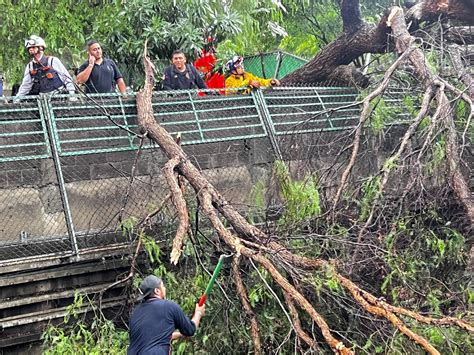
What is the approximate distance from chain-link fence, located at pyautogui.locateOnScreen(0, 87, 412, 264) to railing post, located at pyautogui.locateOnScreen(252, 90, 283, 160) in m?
0.01

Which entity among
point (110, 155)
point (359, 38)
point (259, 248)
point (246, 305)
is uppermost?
point (359, 38)

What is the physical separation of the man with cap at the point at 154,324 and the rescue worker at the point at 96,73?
3.60 metres

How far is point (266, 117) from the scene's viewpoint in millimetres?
7930

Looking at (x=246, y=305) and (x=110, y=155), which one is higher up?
(x=110, y=155)

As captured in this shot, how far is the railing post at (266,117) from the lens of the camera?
7734 mm

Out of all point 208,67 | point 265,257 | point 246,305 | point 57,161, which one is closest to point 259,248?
point 265,257

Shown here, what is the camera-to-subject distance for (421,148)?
20.8ft

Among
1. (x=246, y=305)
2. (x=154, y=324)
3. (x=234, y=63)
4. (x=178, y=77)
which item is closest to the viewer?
(x=154, y=324)

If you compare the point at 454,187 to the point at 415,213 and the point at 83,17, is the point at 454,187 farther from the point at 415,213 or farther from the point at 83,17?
the point at 83,17

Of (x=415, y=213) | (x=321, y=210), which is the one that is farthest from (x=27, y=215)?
(x=415, y=213)

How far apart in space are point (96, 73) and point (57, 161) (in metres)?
1.74

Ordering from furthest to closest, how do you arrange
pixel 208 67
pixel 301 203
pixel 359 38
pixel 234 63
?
pixel 208 67, pixel 359 38, pixel 234 63, pixel 301 203

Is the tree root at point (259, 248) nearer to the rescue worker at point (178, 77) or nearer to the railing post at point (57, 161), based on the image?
the railing post at point (57, 161)

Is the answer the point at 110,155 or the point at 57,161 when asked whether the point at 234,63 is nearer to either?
the point at 110,155
